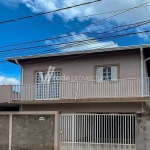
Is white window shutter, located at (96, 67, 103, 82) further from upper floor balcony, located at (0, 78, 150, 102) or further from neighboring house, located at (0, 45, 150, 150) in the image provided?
upper floor balcony, located at (0, 78, 150, 102)

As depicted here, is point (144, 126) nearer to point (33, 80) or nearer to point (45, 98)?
point (45, 98)

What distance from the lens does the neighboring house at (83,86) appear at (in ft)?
47.1

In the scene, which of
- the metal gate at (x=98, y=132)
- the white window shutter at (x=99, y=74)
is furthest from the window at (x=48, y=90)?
the metal gate at (x=98, y=132)

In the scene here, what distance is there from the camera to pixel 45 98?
16.0 metres

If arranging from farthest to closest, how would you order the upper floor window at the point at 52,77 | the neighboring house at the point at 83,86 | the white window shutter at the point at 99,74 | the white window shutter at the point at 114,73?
1. the upper floor window at the point at 52,77
2. the white window shutter at the point at 99,74
3. the white window shutter at the point at 114,73
4. the neighboring house at the point at 83,86

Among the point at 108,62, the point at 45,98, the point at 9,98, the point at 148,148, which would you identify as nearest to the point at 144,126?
the point at 148,148

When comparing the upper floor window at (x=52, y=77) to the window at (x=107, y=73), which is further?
the upper floor window at (x=52, y=77)

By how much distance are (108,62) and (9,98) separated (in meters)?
6.11

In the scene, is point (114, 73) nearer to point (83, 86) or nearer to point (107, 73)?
point (107, 73)

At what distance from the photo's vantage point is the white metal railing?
14492 mm

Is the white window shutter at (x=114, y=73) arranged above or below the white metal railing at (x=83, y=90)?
above

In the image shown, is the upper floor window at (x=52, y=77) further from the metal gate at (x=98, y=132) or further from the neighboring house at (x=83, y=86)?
the metal gate at (x=98, y=132)

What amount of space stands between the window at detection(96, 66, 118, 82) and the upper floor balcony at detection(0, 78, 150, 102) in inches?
16.8

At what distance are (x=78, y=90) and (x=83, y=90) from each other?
0.94 feet
